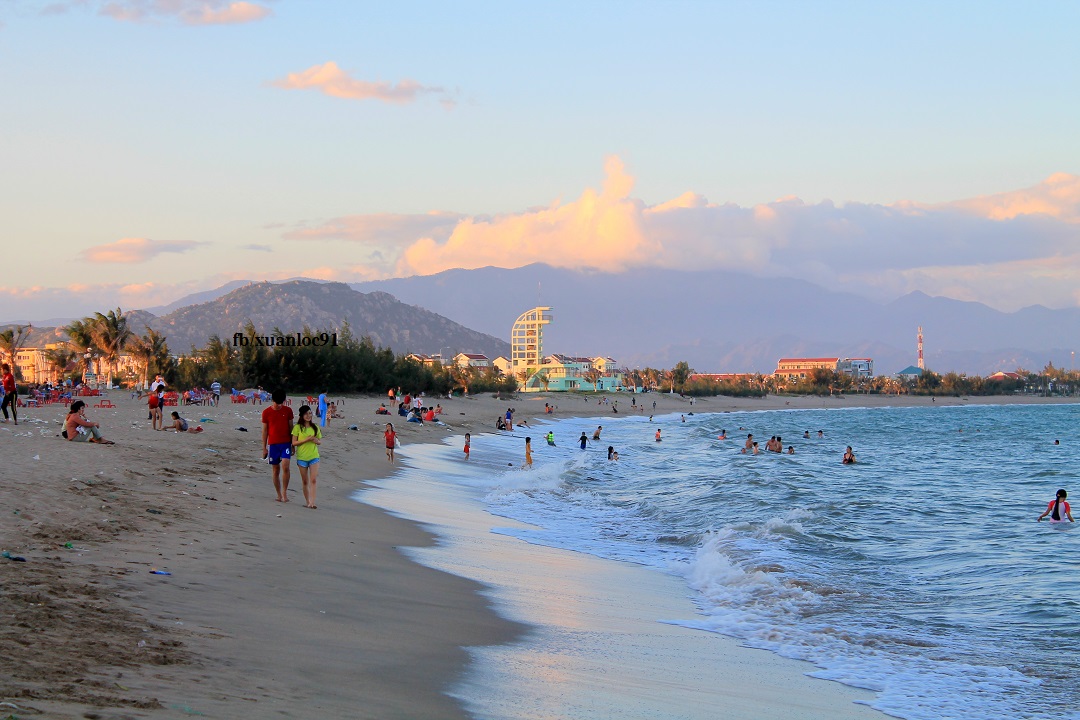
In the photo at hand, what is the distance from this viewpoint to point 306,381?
59.3 m

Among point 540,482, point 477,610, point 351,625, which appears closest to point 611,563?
point 477,610

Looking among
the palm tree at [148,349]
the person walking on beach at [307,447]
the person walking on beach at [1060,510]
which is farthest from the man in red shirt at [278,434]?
the palm tree at [148,349]

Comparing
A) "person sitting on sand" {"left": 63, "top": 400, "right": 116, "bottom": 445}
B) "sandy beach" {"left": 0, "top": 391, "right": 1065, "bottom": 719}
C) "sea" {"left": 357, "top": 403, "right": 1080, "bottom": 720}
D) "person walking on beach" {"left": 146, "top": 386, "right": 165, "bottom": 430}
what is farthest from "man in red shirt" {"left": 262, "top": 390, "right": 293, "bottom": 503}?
"person walking on beach" {"left": 146, "top": 386, "right": 165, "bottom": 430}

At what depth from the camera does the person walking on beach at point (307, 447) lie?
510 inches

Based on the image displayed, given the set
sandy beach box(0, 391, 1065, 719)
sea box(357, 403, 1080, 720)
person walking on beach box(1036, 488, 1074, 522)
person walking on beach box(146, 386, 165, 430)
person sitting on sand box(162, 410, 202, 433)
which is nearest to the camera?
sandy beach box(0, 391, 1065, 719)

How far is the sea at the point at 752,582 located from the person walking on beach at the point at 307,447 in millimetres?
1859

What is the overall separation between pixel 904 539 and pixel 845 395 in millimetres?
145900

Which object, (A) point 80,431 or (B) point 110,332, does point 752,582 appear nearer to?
(A) point 80,431

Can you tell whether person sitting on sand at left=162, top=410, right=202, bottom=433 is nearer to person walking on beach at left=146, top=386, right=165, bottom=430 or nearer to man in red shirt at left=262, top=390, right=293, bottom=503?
person walking on beach at left=146, top=386, right=165, bottom=430

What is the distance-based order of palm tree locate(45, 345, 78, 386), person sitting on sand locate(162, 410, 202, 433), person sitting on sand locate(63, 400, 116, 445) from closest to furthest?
person sitting on sand locate(63, 400, 116, 445) < person sitting on sand locate(162, 410, 202, 433) < palm tree locate(45, 345, 78, 386)

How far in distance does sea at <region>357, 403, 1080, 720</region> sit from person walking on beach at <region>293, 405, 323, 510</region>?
186 centimetres

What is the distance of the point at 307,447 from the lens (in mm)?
13008

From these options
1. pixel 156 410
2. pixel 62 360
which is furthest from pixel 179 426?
pixel 62 360

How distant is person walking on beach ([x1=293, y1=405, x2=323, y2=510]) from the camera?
13.0 meters
